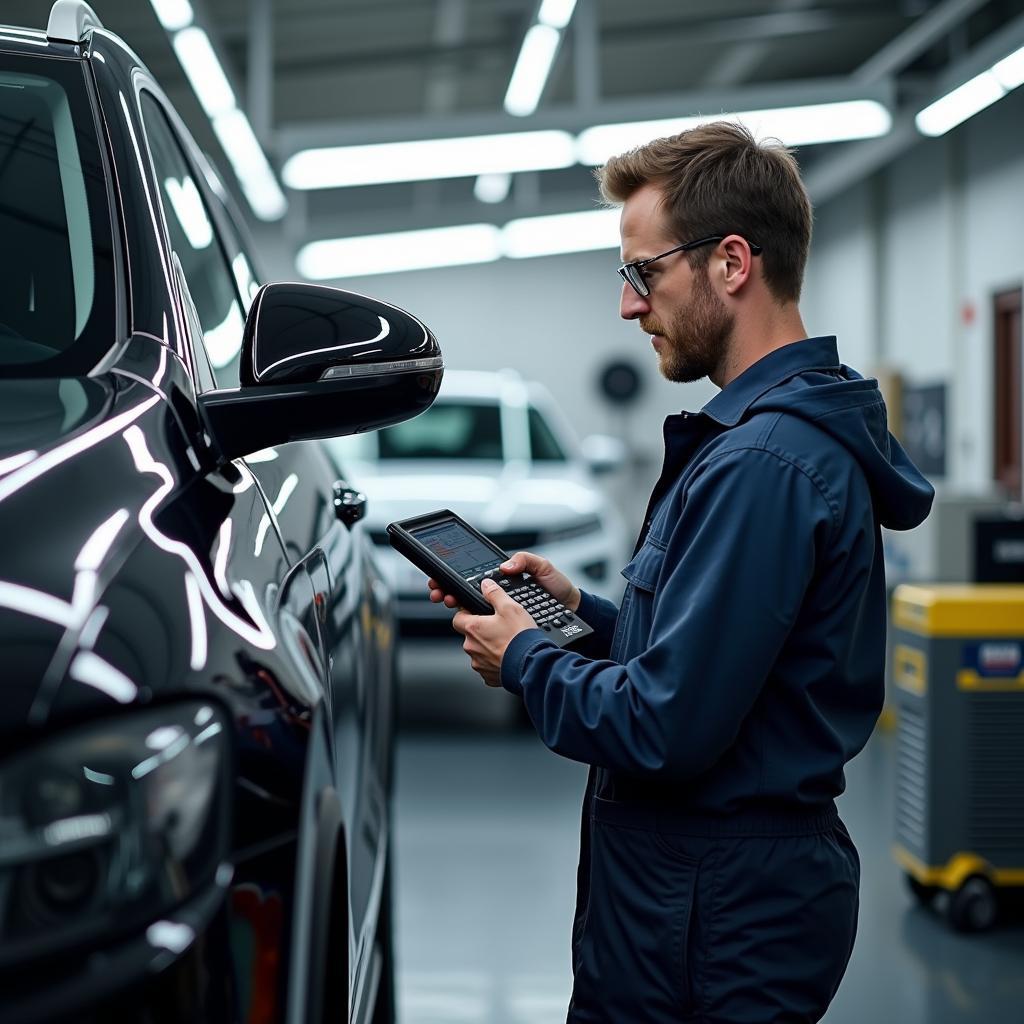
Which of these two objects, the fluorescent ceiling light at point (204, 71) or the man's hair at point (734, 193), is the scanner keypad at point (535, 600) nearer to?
the man's hair at point (734, 193)

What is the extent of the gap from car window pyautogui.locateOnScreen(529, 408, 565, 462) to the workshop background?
54cm

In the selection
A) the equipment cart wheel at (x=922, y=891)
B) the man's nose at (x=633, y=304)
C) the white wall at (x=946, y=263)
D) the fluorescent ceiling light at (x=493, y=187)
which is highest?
the fluorescent ceiling light at (x=493, y=187)

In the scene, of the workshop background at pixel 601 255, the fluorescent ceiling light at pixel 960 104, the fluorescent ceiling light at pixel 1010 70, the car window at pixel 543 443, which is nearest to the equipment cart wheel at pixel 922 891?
the workshop background at pixel 601 255

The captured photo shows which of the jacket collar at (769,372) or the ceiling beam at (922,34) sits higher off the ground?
the ceiling beam at (922,34)

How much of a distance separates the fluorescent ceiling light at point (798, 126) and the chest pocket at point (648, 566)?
6.08 metres

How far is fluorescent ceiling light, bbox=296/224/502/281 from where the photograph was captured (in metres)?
11.4

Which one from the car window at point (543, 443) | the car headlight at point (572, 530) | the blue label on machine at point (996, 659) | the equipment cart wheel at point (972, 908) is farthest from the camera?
the car window at point (543, 443)

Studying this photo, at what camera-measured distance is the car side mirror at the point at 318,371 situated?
4.02 feet

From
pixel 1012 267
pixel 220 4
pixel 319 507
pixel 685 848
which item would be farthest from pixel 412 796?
pixel 1012 267

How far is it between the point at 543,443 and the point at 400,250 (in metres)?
5.65

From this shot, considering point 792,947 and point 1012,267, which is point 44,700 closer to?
point 792,947

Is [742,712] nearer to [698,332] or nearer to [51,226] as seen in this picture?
[698,332]

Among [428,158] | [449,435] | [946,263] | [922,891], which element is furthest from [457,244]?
[922,891]

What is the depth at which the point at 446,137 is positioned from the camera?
7129 millimetres
